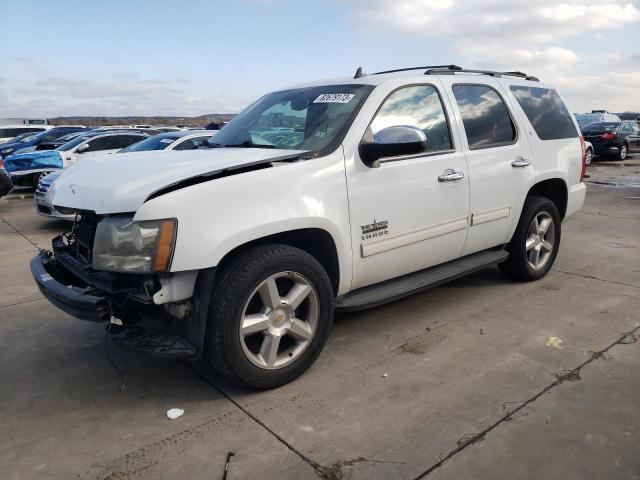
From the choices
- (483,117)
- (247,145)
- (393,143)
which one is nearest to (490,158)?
(483,117)

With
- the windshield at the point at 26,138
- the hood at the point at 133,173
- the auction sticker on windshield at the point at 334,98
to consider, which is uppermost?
the windshield at the point at 26,138

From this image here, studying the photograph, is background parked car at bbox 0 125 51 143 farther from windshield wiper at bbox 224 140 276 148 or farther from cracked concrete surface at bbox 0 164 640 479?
windshield wiper at bbox 224 140 276 148

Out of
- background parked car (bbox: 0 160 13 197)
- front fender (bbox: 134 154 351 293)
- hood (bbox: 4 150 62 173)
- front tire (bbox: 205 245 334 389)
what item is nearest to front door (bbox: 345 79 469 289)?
front fender (bbox: 134 154 351 293)

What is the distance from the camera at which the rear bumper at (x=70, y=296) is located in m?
2.81

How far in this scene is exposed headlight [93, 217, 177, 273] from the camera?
2.62 meters

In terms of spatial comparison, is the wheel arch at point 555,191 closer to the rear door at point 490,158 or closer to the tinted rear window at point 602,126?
the rear door at point 490,158

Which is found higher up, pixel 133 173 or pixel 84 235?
pixel 133 173

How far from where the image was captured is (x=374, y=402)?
2.98 m

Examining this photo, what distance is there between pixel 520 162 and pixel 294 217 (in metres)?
2.46

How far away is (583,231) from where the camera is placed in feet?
24.6

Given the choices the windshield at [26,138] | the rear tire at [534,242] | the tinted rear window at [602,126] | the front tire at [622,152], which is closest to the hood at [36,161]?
the windshield at [26,138]

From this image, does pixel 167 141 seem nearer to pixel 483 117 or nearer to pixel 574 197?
pixel 483 117

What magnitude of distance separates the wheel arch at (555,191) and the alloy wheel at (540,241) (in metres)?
0.26

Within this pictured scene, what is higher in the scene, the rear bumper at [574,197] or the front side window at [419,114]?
the front side window at [419,114]
